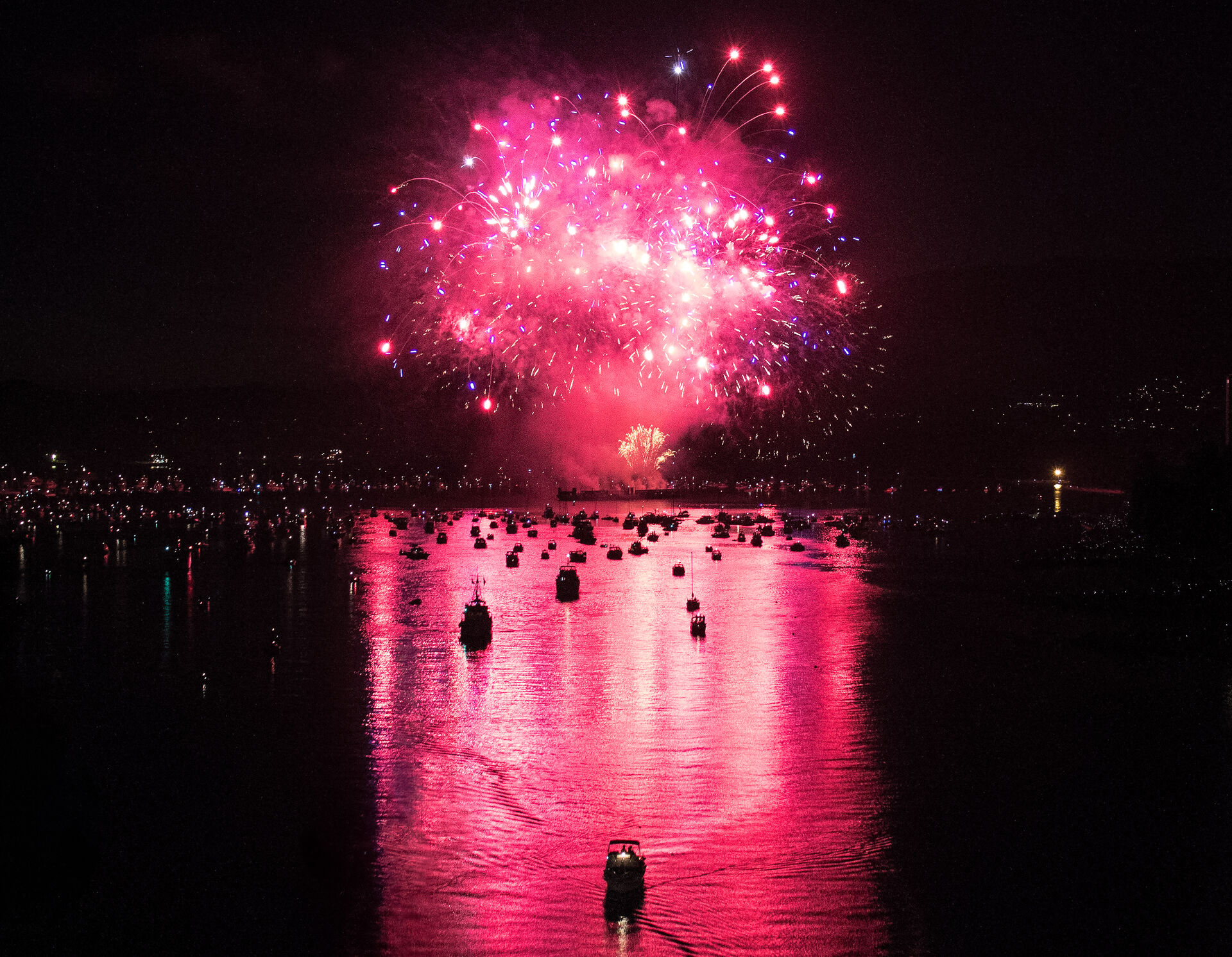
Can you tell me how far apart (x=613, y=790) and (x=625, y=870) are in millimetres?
4896

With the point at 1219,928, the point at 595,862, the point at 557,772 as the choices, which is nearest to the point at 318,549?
the point at 557,772

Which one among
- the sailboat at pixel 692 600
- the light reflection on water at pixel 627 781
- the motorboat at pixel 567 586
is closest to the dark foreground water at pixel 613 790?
the light reflection on water at pixel 627 781

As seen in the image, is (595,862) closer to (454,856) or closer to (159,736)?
(454,856)

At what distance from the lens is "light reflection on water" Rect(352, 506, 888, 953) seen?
47.2ft

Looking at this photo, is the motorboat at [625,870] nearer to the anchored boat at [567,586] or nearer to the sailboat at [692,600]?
the sailboat at [692,600]

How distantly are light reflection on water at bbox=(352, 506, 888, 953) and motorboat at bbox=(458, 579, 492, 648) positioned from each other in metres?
0.49

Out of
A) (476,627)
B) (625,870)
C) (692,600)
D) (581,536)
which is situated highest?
(581,536)

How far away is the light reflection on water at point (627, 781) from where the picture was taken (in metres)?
14.4

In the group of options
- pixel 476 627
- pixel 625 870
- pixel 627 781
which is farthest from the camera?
pixel 476 627

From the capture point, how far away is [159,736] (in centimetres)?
2356

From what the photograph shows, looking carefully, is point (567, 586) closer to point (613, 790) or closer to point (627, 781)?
point (627, 781)

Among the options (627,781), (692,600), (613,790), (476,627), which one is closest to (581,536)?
(692,600)

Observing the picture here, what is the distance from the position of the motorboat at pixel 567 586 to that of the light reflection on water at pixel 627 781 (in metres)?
4.20

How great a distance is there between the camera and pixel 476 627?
3556cm
